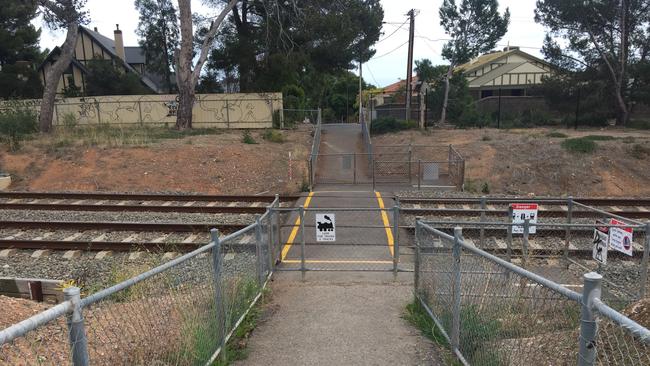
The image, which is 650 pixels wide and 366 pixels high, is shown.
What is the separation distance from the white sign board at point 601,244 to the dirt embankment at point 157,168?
12252 mm

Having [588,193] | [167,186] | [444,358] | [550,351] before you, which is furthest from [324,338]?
[588,193]

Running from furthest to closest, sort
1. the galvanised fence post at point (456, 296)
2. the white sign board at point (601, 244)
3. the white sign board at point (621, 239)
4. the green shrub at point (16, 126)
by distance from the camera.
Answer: the green shrub at point (16, 126), the white sign board at point (601, 244), the white sign board at point (621, 239), the galvanised fence post at point (456, 296)

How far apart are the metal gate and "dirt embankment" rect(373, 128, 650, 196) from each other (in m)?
8.58

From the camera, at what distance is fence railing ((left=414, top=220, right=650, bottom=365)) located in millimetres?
2900

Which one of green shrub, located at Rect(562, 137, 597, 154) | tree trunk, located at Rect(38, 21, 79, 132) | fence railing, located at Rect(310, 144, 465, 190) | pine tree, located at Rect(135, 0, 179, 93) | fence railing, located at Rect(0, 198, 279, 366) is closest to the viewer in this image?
fence railing, located at Rect(0, 198, 279, 366)

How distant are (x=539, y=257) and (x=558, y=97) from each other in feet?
108

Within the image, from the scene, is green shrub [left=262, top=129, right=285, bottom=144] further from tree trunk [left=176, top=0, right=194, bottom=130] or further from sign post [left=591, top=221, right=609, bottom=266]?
sign post [left=591, top=221, right=609, bottom=266]

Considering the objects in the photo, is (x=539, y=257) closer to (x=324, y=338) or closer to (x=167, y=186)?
(x=324, y=338)

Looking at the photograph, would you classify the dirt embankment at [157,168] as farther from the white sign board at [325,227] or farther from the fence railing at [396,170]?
the white sign board at [325,227]

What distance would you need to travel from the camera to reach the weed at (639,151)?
71.9 ft

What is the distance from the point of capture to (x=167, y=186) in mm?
19094

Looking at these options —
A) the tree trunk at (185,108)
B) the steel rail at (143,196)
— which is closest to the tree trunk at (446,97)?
the tree trunk at (185,108)

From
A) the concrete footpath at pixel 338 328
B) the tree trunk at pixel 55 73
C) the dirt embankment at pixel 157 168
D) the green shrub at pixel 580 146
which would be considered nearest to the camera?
the concrete footpath at pixel 338 328

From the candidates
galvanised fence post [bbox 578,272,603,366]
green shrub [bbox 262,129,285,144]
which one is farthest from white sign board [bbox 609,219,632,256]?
green shrub [bbox 262,129,285,144]
